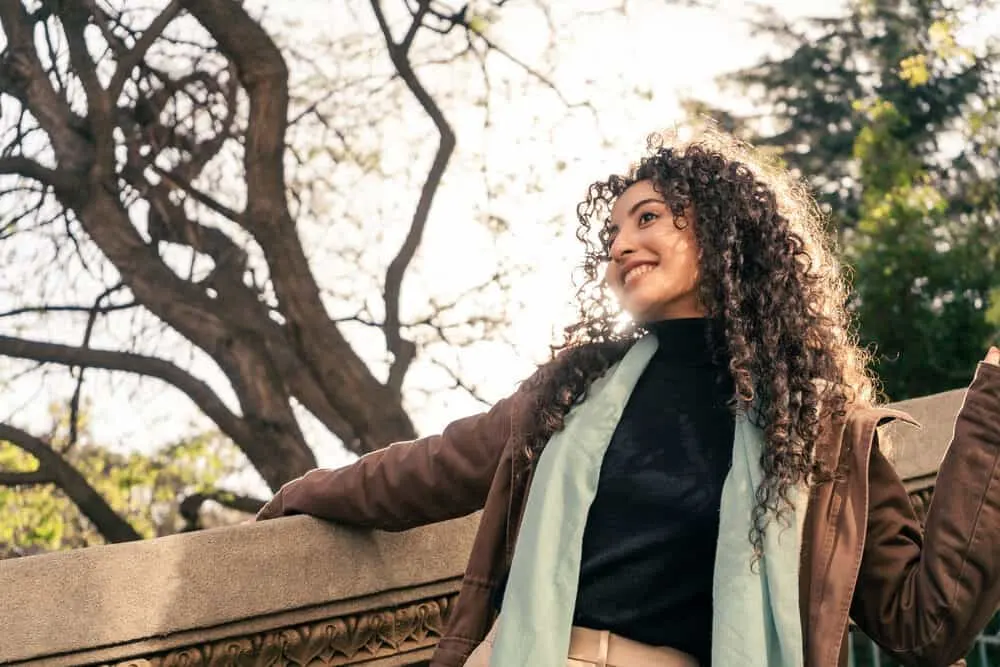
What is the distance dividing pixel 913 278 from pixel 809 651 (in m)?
13.3

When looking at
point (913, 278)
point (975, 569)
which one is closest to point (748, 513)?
point (975, 569)

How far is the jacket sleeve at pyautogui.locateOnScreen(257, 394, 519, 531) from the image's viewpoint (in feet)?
9.03

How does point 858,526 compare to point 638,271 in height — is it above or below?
below

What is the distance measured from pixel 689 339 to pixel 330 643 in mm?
1084

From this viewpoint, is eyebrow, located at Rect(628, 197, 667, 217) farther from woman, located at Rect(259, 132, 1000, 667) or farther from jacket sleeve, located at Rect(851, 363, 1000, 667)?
jacket sleeve, located at Rect(851, 363, 1000, 667)

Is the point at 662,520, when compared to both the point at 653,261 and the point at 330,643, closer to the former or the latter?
the point at 653,261

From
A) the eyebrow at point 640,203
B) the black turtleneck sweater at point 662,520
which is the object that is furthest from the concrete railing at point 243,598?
the eyebrow at point 640,203

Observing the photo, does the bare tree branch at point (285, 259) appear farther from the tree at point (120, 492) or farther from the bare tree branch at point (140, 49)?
the tree at point (120, 492)

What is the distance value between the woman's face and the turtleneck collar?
0.03 m

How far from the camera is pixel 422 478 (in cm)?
274

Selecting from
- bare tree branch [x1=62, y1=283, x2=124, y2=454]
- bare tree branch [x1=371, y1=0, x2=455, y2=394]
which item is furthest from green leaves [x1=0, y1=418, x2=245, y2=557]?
bare tree branch [x1=371, y1=0, x2=455, y2=394]

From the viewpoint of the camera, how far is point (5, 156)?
7180 millimetres

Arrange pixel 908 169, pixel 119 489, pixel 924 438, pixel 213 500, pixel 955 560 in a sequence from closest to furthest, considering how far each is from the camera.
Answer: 1. pixel 955 560
2. pixel 924 438
3. pixel 213 500
4. pixel 119 489
5. pixel 908 169

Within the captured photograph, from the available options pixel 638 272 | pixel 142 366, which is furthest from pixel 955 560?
pixel 142 366
